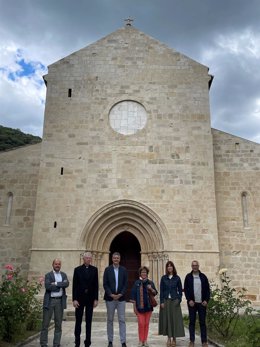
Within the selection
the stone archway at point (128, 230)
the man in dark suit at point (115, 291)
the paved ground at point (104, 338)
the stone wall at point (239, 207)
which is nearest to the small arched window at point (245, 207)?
the stone wall at point (239, 207)

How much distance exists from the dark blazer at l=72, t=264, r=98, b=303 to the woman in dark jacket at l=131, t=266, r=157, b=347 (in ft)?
2.79

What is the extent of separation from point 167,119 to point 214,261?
5487 mm

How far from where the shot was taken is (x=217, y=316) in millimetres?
7641

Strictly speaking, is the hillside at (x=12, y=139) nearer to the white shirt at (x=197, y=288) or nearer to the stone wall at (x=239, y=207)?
the stone wall at (x=239, y=207)

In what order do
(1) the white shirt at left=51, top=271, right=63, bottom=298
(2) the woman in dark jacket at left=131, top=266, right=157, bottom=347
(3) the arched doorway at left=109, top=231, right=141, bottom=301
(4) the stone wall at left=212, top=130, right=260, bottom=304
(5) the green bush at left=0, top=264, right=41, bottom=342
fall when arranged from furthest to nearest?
(3) the arched doorway at left=109, top=231, right=141, bottom=301 < (4) the stone wall at left=212, top=130, right=260, bottom=304 < (2) the woman in dark jacket at left=131, top=266, right=157, bottom=347 < (1) the white shirt at left=51, top=271, right=63, bottom=298 < (5) the green bush at left=0, top=264, right=41, bottom=342

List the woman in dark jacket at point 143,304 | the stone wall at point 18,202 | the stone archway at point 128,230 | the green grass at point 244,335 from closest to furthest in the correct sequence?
the green grass at point 244,335, the woman in dark jacket at point 143,304, the stone archway at point 128,230, the stone wall at point 18,202

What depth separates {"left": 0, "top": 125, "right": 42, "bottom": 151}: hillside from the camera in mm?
30594

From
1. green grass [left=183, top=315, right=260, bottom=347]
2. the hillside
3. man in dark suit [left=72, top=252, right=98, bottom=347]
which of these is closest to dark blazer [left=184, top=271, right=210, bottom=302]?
green grass [left=183, top=315, right=260, bottom=347]

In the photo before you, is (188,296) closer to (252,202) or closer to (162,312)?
(162,312)

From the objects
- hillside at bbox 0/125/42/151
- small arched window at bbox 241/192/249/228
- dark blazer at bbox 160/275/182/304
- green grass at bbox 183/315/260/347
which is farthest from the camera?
hillside at bbox 0/125/42/151

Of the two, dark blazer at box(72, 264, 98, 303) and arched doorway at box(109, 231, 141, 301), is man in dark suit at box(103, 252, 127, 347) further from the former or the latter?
arched doorway at box(109, 231, 141, 301)

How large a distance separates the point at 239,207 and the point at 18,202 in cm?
839

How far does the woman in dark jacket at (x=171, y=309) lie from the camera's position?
6699mm

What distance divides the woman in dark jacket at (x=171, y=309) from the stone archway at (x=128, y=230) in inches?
221
